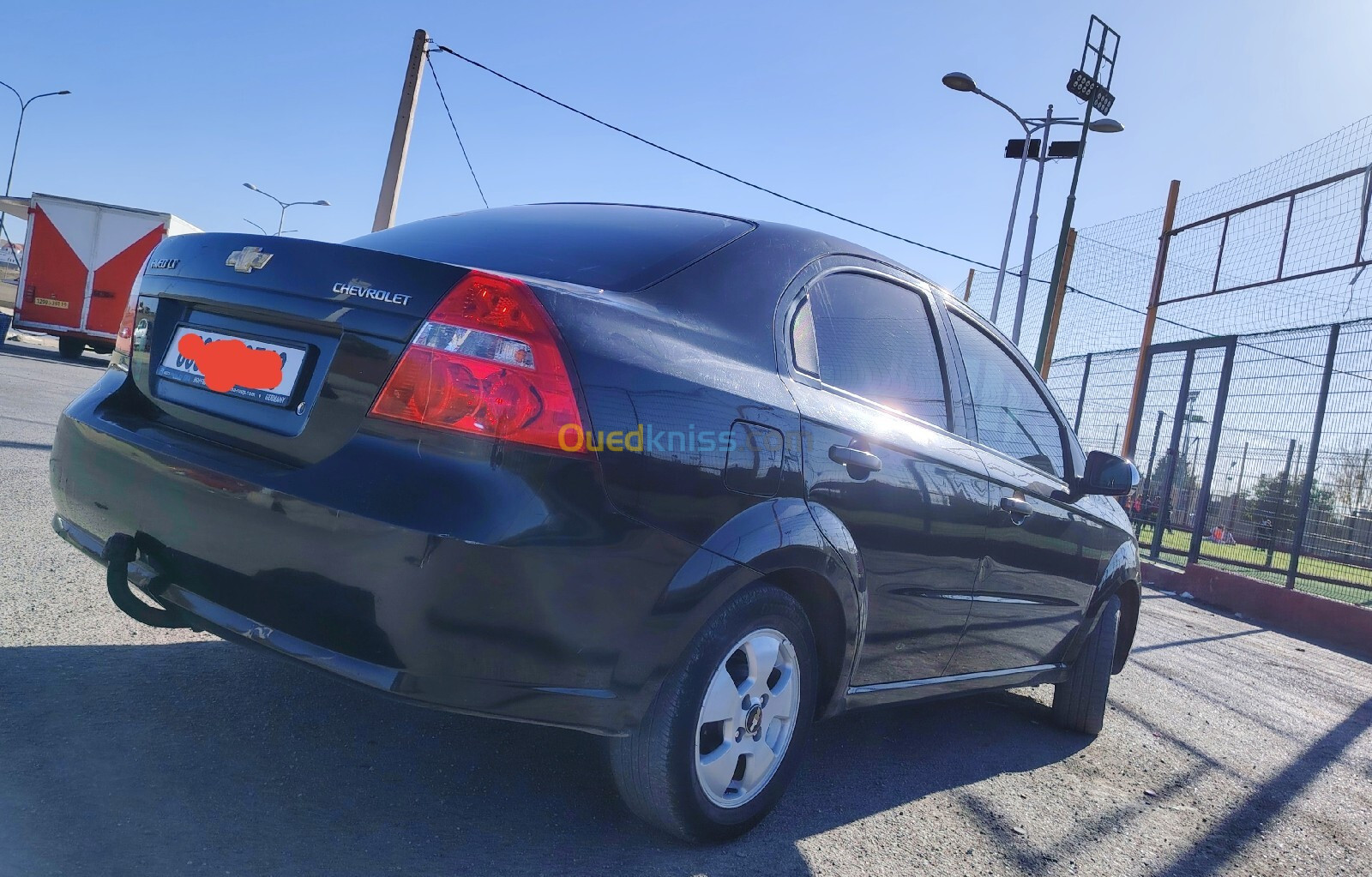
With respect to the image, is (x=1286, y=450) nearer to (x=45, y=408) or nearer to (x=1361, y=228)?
(x=1361, y=228)

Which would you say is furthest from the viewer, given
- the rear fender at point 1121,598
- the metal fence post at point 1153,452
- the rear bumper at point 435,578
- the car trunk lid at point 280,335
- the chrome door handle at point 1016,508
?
the metal fence post at point 1153,452

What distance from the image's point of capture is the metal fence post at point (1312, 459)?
9578 millimetres

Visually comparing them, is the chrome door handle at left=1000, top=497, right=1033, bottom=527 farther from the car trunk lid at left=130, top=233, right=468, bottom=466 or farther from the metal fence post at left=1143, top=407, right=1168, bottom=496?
the metal fence post at left=1143, top=407, right=1168, bottom=496

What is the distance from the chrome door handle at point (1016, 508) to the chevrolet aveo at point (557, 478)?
11.8 inches

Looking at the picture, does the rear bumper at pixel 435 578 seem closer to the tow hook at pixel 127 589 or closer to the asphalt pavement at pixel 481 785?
the tow hook at pixel 127 589

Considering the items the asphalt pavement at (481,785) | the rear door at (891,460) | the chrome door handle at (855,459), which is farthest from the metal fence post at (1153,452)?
the chrome door handle at (855,459)

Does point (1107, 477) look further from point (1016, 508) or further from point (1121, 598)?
point (1121, 598)

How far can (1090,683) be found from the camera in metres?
4.25

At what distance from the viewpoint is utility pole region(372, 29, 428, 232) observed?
13.3 m

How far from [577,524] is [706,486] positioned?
0.36 metres

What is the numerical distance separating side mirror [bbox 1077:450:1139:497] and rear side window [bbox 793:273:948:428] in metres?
1.03

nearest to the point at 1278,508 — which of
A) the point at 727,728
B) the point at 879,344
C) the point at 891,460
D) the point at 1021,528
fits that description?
the point at 1021,528

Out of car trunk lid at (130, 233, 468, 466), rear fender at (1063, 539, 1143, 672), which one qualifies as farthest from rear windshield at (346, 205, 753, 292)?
rear fender at (1063, 539, 1143, 672)

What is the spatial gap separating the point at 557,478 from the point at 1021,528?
2090mm
